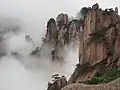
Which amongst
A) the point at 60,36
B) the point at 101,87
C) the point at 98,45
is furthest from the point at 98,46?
the point at 60,36

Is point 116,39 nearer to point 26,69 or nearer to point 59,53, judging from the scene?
point 59,53

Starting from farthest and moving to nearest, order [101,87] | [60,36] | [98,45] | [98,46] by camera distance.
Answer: [60,36], [98,45], [98,46], [101,87]

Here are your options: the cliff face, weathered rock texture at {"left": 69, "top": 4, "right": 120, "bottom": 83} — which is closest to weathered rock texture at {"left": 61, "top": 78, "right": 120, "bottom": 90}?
the cliff face

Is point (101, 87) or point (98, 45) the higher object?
point (98, 45)

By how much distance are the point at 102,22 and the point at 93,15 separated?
1873 millimetres

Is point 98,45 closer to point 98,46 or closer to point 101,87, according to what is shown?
point 98,46

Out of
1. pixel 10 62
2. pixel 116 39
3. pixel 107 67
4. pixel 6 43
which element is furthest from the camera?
pixel 6 43

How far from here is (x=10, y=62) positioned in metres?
141

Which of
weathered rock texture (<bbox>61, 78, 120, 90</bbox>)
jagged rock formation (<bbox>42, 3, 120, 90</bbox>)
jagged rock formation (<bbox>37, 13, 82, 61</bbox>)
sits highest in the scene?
jagged rock formation (<bbox>37, 13, 82, 61</bbox>)

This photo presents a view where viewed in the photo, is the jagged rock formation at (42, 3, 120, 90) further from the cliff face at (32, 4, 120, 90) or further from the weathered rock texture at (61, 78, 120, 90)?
the weathered rock texture at (61, 78, 120, 90)

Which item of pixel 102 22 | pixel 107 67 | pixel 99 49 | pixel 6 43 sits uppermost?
pixel 6 43

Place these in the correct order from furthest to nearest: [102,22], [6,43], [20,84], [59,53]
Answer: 1. [6,43]
2. [20,84]
3. [59,53]
4. [102,22]

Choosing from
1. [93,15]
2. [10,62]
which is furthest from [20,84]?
[93,15]

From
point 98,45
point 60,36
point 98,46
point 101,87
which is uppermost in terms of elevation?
point 60,36
